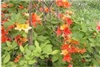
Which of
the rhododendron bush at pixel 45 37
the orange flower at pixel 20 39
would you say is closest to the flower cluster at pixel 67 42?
the rhododendron bush at pixel 45 37

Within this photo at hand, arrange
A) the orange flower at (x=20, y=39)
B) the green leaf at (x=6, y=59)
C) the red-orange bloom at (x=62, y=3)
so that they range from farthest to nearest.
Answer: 1. the red-orange bloom at (x=62, y=3)
2. the orange flower at (x=20, y=39)
3. the green leaf at (x=6, y=59)

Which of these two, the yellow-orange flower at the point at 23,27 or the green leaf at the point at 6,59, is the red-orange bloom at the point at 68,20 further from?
the green leaf at the point at 6,59

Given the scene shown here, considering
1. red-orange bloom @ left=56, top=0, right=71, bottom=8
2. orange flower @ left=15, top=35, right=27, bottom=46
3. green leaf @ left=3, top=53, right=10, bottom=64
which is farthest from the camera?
red-orange bloom @ left=56, top=0, right=71, bottom=8

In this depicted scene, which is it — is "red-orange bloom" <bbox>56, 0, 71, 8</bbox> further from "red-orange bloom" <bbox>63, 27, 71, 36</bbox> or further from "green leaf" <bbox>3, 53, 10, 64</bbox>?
"green leaf" <bbox>3, 53, 10, 64</bbox>

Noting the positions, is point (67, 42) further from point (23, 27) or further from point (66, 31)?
point (23, 27)

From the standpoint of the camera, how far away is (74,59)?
2.07 meters

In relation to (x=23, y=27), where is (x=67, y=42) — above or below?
below

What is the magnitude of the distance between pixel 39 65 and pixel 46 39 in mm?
174

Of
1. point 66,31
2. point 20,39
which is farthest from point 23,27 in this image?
point 66,31

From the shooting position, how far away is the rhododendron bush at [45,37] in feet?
5.82

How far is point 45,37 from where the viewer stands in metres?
1.93

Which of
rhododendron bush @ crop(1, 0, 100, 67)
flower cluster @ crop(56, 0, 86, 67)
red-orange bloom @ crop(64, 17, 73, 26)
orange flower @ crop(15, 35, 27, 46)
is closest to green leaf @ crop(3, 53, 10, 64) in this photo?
rhododendron bush @ crop(1, 0, 100, 67)

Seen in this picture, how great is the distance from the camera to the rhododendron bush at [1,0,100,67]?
177cm

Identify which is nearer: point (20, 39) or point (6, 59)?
point (6, 59)
